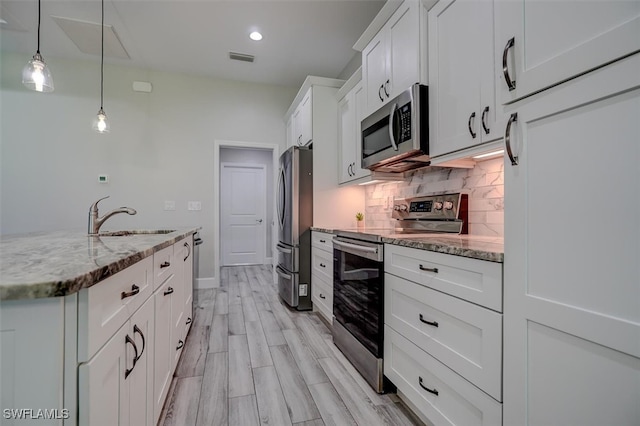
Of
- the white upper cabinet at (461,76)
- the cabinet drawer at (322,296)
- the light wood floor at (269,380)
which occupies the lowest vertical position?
the light wood floor at (269,380)

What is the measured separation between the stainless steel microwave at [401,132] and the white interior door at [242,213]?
4.25 meters

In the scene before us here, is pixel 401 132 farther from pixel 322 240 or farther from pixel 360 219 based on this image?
pixel 360 219

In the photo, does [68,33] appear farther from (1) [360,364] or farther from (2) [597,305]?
(2) [597,305]

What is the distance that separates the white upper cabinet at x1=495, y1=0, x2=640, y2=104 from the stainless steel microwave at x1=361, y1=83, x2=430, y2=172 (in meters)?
0.59

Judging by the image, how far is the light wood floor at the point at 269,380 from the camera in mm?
1475

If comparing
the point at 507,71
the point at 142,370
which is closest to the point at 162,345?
the point at 142,370

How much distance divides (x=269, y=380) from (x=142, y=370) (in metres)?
0.92

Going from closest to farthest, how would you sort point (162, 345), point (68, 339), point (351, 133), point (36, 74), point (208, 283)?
point (68, 339) < point (162, 345) < point (36, 74) < point (351, 133) < point (208, 283)

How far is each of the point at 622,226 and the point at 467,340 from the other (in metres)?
0.65

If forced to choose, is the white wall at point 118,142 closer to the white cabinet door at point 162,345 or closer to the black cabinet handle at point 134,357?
the white cabinet door at point 162,345

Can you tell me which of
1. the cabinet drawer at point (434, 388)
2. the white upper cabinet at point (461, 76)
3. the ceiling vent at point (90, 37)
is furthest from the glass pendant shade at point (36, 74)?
the cabinet drawer at point (434, 388)

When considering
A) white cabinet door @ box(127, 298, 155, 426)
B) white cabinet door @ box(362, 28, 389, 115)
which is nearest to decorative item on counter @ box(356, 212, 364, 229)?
white cabinet door @ box(362, 28, 389, 115)

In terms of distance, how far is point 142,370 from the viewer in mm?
1078

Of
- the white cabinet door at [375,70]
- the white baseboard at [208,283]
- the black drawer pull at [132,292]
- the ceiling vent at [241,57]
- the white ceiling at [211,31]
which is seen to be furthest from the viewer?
the white baseboard at [208,283]
